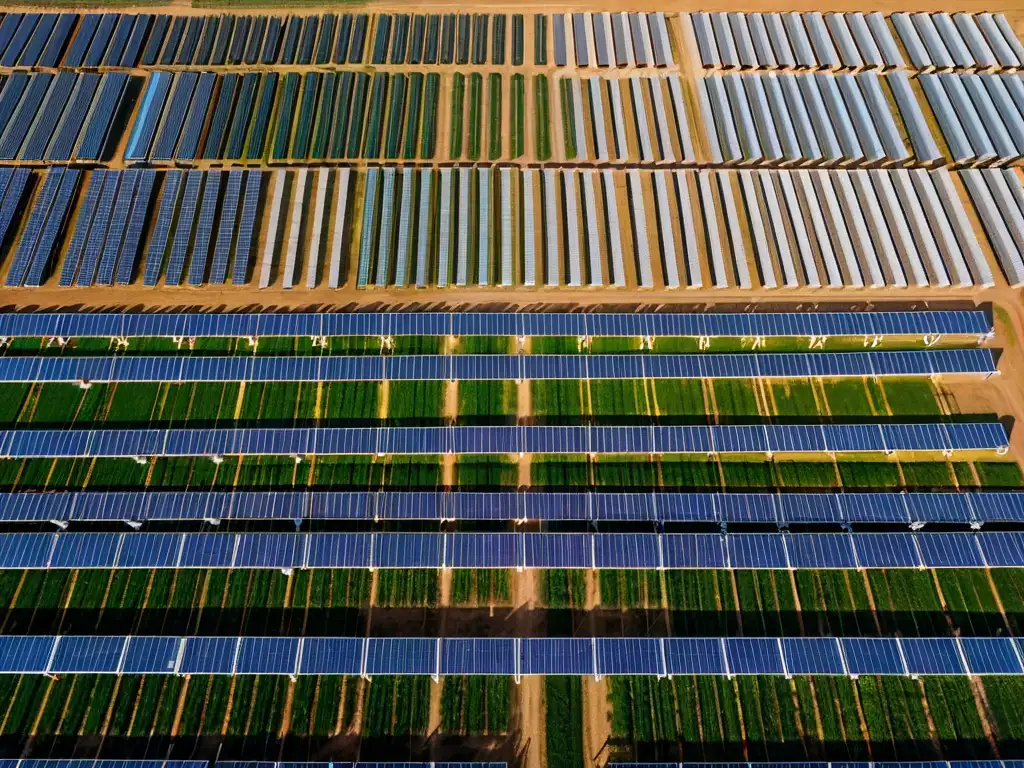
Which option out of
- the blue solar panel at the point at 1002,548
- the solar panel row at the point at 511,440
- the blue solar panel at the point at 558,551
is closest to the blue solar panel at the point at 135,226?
the solar panel row at the point at 511,440

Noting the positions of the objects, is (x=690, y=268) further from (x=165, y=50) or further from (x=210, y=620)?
(x=165, y=50)

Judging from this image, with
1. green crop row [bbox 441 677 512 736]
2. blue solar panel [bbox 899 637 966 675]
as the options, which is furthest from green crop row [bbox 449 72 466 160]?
blue solar panel [bbox 899 637 966 675]

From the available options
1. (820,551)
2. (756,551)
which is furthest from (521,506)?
(820,551)

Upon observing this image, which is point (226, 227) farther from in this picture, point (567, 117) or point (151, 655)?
point (151, 655)

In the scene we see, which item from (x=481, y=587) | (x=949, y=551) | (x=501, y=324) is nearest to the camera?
(x=949, y=551)

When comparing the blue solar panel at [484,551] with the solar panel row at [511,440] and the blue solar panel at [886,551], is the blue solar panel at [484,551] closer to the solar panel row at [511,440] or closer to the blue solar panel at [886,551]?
the solar panel row at [511,440]
